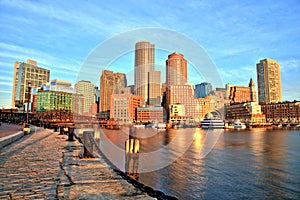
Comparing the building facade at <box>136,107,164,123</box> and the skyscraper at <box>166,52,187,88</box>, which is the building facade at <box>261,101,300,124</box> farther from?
the skyscraper at <box>166,52,187,88</box>

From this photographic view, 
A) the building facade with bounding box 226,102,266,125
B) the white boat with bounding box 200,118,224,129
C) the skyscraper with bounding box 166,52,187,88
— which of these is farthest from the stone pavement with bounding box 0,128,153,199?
the building facade with bounding box 226,102,266,125

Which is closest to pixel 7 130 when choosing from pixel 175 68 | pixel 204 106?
pixel 175 68

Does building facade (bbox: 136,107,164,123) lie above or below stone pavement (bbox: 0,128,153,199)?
above

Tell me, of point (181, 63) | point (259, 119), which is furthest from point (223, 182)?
point (259, 119)

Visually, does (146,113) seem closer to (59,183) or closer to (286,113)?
(59,183)

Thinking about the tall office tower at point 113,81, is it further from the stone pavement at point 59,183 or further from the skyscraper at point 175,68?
the stone pavement at point 59,183

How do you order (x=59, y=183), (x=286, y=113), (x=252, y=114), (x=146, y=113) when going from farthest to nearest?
(x=286, y=113) → (x=252, y=114) → (x=146, y=113) → (x=59, y=183)

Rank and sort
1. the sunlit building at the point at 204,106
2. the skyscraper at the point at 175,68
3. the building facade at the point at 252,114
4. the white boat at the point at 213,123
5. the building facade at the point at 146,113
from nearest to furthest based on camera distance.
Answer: the skyscraper at the point at 175,68
the building facade at the point at 146,113
the white boat at the point at 213,123
the sunlit building at the point at 204,106
the building facade at the point at 252,114

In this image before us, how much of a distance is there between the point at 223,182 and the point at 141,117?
7915 centimetres

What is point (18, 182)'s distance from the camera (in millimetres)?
8281

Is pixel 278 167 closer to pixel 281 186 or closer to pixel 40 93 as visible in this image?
pixel 281 186

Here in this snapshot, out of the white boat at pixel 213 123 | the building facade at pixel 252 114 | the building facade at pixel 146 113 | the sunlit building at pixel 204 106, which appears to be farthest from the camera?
the building facade at pixel 252 114

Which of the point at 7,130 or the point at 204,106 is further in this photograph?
the point at 204,106

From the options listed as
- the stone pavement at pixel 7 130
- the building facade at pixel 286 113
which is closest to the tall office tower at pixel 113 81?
the stone pavement at pixel 7 130
